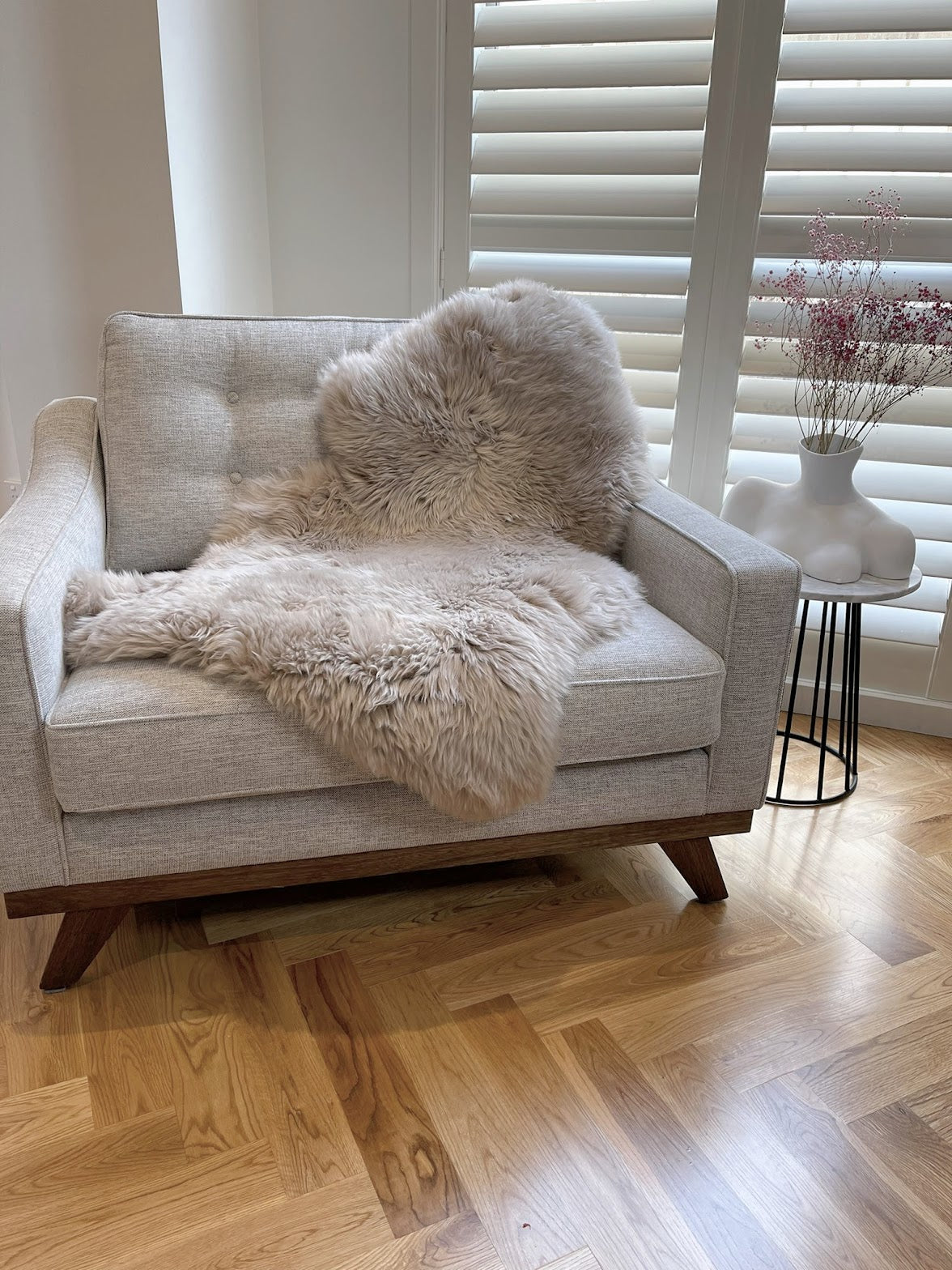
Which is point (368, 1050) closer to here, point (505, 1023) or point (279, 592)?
point (505, 1023)

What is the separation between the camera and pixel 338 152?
220 cm

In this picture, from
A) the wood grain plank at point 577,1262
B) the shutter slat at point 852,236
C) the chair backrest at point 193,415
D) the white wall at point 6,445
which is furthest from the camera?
the white wall at point 6,445

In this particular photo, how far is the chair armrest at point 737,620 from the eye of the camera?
53.4 inches

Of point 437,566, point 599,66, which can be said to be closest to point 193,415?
point 437,566

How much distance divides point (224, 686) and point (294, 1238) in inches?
24.8

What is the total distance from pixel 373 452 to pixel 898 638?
1238 mm

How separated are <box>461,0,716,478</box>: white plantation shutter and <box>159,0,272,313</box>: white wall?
534mm

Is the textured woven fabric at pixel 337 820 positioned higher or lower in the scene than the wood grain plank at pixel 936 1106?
higher

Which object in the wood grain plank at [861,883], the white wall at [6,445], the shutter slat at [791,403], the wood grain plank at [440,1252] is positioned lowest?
the wood grain plank at [861,883]

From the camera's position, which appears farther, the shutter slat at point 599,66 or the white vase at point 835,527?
the shutter slat at point 599,66

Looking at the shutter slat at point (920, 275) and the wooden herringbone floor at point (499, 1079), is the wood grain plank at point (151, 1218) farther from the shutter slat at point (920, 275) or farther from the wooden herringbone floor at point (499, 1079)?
the shutter slat at point (920, 275)

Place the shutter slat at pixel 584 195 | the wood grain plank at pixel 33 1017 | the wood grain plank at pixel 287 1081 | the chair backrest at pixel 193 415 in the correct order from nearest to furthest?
the wood grain plank at pixel 287 1081
the wood grain plank at pixel 33 1017
the chair backrest at pixel 193 415
the shutter slat at pixel 584 195

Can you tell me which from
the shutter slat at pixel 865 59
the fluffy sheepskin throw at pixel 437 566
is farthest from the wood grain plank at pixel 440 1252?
the shutter slat at pixel 865 59

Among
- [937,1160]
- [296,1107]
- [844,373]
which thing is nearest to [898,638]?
[844,373]
